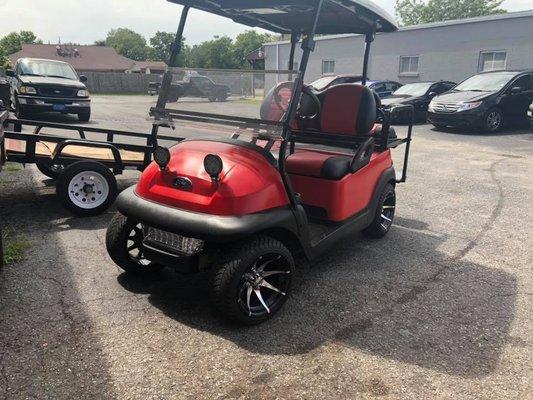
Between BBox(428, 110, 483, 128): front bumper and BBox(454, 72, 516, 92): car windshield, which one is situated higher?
BBox(454, 72, 516, 92): car windshield

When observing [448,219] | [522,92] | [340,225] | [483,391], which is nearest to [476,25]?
[522,92]

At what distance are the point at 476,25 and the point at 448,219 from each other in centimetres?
1716

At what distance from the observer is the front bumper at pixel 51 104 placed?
1229 centimetres

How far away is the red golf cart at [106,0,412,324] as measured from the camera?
2.92m

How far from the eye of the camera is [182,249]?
3059mm

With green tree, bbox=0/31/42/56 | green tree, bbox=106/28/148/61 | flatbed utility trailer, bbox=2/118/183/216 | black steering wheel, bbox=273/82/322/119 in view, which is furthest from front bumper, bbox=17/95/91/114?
green tree, bbox=106/28/148/61

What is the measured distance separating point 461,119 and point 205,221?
39.0 ft

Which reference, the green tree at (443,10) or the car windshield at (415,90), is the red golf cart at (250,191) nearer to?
the car windshield at (415,90)

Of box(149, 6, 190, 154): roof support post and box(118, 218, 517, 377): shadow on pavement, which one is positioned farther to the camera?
box(149, 6, 190, 154): roof support post

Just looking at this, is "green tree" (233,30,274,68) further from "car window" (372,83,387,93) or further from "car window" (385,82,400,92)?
"car window" (385,82,400,92)

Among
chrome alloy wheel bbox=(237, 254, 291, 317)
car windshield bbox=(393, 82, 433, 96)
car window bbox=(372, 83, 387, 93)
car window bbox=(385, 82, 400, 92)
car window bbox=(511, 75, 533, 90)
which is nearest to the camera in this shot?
chrome alloy wheel bbox=(237, 254, 291, 317)

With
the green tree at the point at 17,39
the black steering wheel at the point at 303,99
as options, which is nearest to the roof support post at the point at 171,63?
the black steering wheel at the point at 303,99

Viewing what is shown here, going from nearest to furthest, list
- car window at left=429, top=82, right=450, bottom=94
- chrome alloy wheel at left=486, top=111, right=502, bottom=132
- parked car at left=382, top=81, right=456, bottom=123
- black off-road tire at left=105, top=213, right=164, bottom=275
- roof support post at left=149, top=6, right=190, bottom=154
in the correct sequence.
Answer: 1. black off-road tire at left=105, top=213, right=164, bottom=275
2. roof support post at left=149, top=6, right=190, bottom=154
3. chrome alloy wheel at left=486, top=111, right=502, bottom=132
4. parked car at left=382, top=81, right=456, bottom=123
5. car window at left=429, top=82, right=450, bottom=94

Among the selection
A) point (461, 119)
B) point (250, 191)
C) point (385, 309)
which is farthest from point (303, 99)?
point (461, 119)
